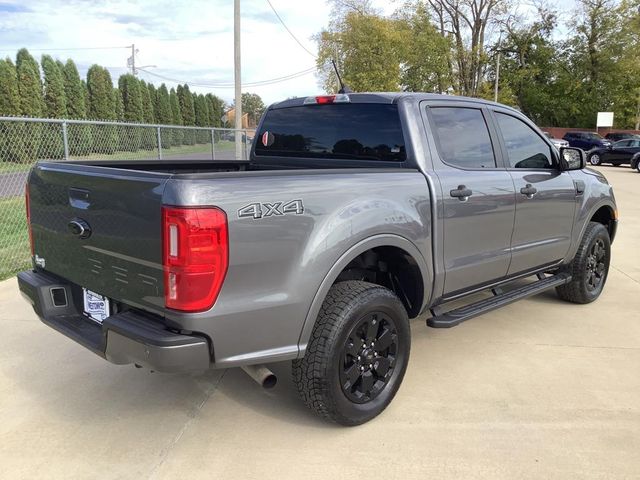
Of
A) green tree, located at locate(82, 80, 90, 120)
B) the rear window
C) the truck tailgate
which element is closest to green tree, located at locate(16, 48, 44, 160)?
green tree, located at locate(82, 80, 90, 120)

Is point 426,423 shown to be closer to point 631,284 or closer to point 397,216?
point 397,216

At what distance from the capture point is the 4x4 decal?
238 centimetres

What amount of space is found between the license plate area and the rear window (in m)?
1.82

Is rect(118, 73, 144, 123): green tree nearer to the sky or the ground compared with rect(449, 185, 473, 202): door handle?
nearer to the sky

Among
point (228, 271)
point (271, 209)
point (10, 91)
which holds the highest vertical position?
point (10, 91)

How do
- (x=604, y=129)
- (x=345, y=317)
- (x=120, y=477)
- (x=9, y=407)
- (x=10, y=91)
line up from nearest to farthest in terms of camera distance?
(x=120, y=477) < (x=345, y=317) < (x=9, y=407) < (x=10, y=91) < (x=604, y=129)

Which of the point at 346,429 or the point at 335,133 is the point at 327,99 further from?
the point at 346,429

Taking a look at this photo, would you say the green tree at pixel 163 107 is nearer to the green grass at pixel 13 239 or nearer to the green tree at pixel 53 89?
the green tree at pixel 53 89

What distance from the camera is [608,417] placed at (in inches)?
124

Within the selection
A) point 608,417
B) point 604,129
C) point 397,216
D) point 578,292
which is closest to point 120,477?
point 397,216

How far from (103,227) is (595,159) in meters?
29.7

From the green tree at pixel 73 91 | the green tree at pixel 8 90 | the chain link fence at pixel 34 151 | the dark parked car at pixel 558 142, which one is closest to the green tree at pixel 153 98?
the green tree at pixel 73 91

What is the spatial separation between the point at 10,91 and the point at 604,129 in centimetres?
4185

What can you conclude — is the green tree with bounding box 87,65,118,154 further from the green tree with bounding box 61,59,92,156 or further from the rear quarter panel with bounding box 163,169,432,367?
the rear quarter panel with bounding box 163,169,432,367
